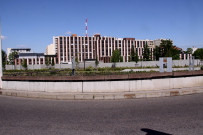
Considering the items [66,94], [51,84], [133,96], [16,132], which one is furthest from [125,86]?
[16,132]

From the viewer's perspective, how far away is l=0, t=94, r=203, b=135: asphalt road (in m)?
5.03

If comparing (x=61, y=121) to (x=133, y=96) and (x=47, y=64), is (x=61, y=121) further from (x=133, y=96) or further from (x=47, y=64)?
(x=47, y=64)

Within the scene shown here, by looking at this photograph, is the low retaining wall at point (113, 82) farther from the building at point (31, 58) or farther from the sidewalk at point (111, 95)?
the building at point (31, 58)

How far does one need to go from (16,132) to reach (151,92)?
7253 mm

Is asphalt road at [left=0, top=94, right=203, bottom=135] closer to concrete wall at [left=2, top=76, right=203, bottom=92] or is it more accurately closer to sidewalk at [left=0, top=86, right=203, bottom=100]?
sidewalk at [left=0, top=86, right=203, bottom=100]

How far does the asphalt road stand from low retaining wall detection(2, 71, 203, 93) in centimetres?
263

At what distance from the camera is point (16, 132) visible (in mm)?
5043

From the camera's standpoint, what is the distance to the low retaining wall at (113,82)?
10576 mm

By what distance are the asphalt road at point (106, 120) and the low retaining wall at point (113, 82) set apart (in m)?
2.63

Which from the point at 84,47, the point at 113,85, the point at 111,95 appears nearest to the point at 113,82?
the point at 113,85

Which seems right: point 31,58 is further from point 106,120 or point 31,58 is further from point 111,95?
point 106,120

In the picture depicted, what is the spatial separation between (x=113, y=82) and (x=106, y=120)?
4.71 meters

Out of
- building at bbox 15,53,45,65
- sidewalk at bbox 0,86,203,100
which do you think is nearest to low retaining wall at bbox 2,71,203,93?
A: sidewalk at bbox 0,86,203,100

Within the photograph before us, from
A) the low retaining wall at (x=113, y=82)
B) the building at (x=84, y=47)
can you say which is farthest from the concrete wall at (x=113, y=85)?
the building at (x=84, y=47)
